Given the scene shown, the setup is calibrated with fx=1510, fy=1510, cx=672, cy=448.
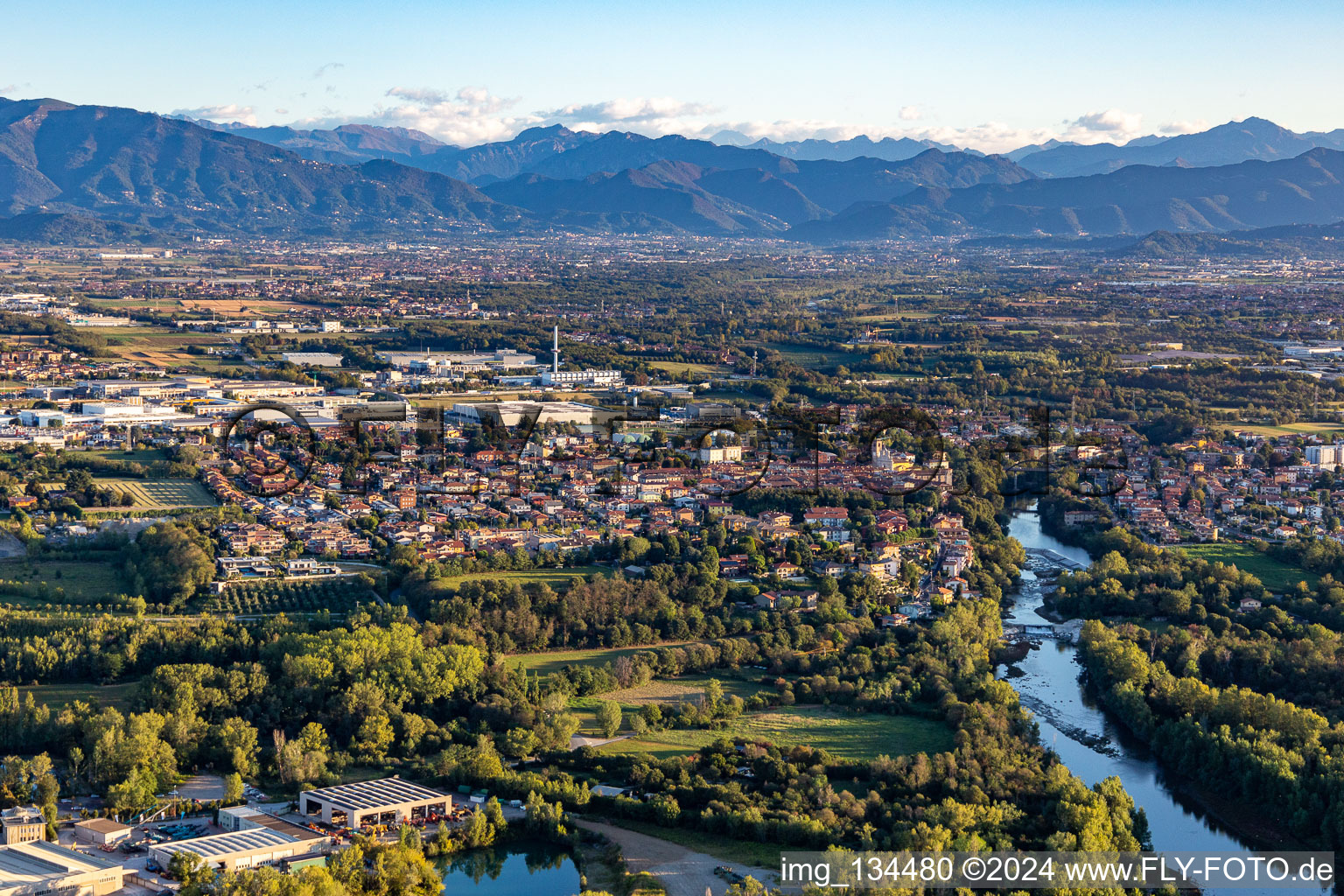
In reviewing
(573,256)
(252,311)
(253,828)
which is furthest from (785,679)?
(573,256)

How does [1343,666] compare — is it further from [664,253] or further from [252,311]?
[664,253]

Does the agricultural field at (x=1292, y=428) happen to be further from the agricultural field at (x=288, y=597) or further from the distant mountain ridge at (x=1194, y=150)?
the distant mountain ridge at (x=1194, y=150)

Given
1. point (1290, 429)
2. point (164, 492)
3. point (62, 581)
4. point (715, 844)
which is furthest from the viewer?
point (1290, 429)

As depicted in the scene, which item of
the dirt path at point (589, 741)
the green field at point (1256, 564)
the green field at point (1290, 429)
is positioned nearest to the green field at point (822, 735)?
the dirt path at point (589, 741)

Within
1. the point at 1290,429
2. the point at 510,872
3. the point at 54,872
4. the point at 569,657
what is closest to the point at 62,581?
the point at 569,657

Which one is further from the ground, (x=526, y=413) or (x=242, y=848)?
(x=526, y=413)

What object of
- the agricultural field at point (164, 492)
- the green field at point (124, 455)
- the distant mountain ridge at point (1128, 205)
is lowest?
the agricultural field at point (164, 492)

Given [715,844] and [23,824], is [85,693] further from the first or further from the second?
[715,844]

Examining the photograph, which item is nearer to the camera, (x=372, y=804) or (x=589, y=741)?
(x=372, y=804)
